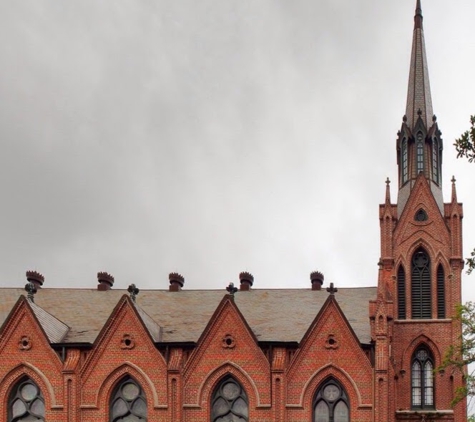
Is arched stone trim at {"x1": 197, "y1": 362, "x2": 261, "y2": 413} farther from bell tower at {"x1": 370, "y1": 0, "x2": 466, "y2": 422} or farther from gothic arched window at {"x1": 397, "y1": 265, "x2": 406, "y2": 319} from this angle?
gothic arched window at {"x1": 397, "y1": 265, "x2": 406, "y2": 319}

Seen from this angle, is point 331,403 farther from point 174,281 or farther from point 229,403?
point 174,281

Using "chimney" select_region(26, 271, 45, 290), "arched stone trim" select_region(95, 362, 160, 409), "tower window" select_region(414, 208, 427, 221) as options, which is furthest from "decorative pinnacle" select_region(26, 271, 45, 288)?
"tower window" select_region(414, 208, 427, 221)

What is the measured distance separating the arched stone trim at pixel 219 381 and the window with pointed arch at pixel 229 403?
308 mm

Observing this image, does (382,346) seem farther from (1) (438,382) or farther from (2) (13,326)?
(2) (13,326)

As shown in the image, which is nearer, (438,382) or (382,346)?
(382,346)

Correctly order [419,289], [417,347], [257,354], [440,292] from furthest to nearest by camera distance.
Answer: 1. [419,289]
2. [440,292]
3. [417,347]
4. [257,354]

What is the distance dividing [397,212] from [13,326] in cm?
2352

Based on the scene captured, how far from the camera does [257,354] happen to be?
191 feet

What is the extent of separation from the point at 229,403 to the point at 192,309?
7.71 meters

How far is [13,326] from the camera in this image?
6000 cm

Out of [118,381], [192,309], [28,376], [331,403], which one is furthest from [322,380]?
[28,376]

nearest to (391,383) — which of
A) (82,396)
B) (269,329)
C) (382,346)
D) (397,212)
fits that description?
(382,346)

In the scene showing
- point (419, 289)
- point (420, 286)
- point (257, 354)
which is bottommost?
point (257, 354)

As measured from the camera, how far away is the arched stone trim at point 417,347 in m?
61.6
